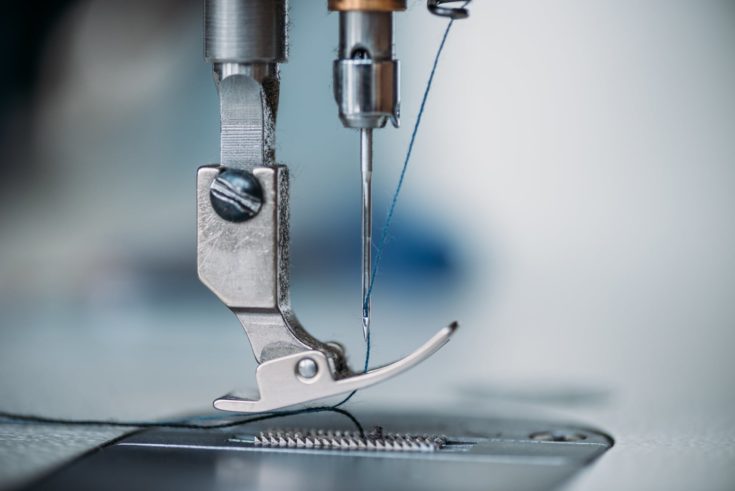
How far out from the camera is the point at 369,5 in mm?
1368

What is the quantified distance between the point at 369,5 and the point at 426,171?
3.72 ft

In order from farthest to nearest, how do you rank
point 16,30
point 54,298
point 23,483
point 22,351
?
point 16,30
point 54,298
point 22,351
point 23,483

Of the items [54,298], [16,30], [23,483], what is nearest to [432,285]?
[54,298]

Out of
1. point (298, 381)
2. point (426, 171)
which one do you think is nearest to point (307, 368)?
point (298, 381)

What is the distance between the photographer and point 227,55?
140cm

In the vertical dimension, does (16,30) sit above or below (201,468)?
above

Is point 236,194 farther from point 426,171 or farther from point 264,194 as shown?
point 426,171

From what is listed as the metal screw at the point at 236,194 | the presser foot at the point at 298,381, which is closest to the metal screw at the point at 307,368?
the presser foot at the point at 298,381

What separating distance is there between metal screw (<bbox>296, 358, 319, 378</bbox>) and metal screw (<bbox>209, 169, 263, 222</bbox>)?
14 centimetres

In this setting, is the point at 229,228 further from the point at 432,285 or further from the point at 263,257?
the point at 432,285

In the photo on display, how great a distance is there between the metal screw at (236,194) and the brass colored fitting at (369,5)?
0.17 meters

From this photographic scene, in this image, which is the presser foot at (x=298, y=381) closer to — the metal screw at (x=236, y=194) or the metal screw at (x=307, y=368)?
the metal screw at (x=307, y=368)

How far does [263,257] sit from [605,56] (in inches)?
48.3

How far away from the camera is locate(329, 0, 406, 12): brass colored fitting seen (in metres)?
1.37
